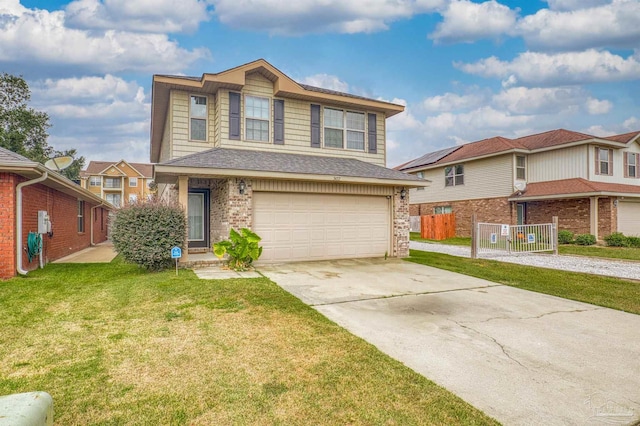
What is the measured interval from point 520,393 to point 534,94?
27.8 meters

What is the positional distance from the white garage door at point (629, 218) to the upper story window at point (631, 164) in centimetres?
197

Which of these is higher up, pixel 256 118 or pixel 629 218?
pixel 256 118

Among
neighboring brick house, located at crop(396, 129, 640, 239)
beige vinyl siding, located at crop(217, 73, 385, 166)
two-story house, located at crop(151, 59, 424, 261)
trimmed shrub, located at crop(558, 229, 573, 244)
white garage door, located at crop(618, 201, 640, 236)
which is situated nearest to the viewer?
two-story house, located at crop(151, 59, 424, 261)

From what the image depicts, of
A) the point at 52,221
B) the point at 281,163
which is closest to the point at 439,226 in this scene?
the point at 281,163

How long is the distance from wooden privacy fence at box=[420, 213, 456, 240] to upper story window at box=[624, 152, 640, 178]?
10193 millimetres

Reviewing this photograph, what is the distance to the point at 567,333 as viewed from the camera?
479cm

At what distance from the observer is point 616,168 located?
65.1 feet

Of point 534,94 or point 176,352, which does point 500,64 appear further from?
point 176,352

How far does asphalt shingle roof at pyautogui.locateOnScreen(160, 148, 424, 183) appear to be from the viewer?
949 centimetres

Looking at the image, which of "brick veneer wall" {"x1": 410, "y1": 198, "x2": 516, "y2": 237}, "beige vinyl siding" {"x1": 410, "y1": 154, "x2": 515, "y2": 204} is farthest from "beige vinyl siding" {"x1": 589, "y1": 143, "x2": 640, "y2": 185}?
"brick veneer wall" {"x1": 410, "y1": 198, "x2": 516, "y2": 237}

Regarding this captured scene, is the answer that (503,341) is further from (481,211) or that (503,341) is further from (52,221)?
(481,211)

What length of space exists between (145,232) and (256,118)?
549cm

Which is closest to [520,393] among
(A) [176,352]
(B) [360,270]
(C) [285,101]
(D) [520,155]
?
(A) [176,352]

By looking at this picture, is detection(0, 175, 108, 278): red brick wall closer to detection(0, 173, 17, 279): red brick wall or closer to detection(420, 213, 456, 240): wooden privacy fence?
detection(0, 173, 17, 279): red brick wall
